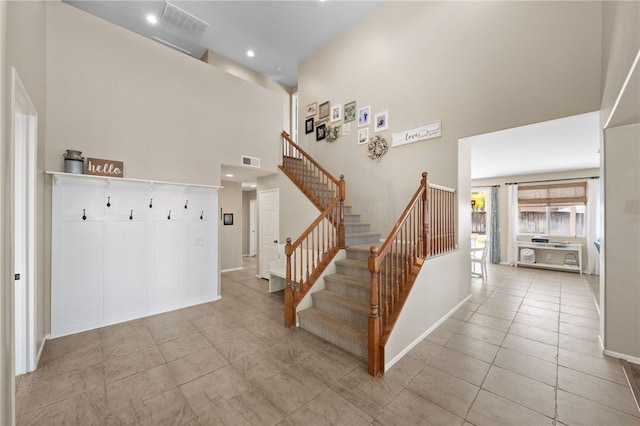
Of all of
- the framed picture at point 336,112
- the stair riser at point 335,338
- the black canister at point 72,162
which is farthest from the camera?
the framed picture at point 336,112

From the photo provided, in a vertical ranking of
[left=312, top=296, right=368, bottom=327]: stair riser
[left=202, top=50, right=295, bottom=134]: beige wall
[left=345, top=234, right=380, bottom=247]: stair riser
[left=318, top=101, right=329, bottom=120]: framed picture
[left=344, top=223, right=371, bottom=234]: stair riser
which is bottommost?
[left=312, top=296, right=368, bottom=327]: stair riser

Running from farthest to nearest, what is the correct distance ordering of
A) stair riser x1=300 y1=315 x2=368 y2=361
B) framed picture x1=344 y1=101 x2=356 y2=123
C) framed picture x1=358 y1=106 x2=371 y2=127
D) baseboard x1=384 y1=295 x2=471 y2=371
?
framed picture x1=344 y1=101 x2=356 y2=123, framed picture x1=358 y1=106 x2=371 y2=127, stair riser x1=300 y1=315 x2=368 y2=361, baseboard x1=384 y1=295 x2=471 y2=371

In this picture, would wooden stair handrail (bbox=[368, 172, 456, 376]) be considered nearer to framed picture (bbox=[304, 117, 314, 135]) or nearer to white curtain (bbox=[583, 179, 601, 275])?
framed picture (bbox=[304, 117, 314, 135])

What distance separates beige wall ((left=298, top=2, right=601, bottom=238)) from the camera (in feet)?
11.0

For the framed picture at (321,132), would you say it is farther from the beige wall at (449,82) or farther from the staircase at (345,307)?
the staircase at (345,307)

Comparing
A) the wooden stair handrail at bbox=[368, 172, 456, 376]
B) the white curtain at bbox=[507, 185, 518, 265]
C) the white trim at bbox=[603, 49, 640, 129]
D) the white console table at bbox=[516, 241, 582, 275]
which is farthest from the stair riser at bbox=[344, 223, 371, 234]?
the white console table at bbox=[516, 241, 582, 275]

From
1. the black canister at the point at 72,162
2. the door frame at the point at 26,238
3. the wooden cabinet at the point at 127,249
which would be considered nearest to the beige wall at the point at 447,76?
the wooden cabinet at the point at 127,249

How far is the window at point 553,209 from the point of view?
23.2ft

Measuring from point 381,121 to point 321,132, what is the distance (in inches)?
72.6

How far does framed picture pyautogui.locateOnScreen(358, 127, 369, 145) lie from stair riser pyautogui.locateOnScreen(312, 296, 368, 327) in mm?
3691

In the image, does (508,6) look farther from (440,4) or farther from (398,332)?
(398,332)

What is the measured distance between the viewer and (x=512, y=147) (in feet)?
15.3

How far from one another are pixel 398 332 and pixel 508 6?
16.2ft

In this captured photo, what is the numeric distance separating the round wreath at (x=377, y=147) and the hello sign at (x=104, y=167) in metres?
4.48
